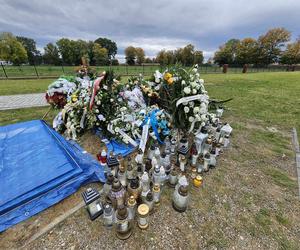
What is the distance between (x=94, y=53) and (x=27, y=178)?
47.3 metres

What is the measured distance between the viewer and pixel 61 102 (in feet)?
11.0

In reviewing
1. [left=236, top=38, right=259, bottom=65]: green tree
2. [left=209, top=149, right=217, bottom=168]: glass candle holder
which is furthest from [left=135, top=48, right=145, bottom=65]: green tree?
[left=209, top=149, right=217, bottom=168]: glass candle holder

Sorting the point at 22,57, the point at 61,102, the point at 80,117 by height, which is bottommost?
the point at 80,117

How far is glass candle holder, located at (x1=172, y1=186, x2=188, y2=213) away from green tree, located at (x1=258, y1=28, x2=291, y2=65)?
51757mm

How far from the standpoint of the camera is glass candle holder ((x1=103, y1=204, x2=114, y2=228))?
142 cm

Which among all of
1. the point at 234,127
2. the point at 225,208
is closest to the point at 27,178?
the point at 225,208

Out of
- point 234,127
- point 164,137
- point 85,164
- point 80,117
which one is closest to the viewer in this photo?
point 85,164

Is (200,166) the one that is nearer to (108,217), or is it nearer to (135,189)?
(135,189)

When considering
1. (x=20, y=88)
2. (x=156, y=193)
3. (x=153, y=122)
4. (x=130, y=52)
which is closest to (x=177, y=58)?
(x=153, y=122)

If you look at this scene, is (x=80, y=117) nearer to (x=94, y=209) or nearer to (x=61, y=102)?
(x=61, y=102)

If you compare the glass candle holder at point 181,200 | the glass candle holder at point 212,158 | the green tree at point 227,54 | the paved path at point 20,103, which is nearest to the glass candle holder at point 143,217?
the glass candle holder at point 181,200

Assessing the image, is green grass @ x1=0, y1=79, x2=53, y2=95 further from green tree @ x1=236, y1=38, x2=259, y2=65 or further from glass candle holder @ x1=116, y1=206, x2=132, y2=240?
green tree @ x1=236, y1=38, x2=259, y2=65

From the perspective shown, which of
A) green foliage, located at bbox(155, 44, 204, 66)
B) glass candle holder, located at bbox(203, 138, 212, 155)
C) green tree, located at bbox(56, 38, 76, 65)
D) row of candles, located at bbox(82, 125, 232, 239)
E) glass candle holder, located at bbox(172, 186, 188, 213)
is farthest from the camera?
green tree, located at bbox(56, 38, 76, 65)

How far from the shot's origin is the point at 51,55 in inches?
1639
